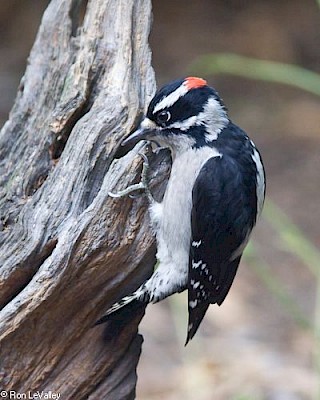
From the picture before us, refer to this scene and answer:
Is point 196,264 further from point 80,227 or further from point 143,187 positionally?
point 80,227

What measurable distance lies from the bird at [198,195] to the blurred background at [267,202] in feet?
1.55

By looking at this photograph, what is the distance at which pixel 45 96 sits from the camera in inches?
117

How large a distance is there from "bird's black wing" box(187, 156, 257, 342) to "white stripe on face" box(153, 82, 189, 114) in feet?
0.71

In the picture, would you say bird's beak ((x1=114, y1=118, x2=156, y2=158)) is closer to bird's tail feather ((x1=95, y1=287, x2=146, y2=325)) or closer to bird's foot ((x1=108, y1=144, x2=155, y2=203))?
bird's foot ((x1=108, y1=144, x2=155, y2=203))

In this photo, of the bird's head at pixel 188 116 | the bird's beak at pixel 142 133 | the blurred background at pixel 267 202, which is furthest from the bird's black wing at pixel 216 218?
the blurred background at pixel 267 202

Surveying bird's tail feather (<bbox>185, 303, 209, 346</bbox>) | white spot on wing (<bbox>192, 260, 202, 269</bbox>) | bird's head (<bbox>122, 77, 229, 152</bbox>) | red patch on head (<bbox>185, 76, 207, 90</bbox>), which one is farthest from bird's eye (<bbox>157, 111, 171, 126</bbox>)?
bird's tail feather (<bbox>185, 303, 209, 346</bbox>)

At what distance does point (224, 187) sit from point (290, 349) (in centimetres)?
232

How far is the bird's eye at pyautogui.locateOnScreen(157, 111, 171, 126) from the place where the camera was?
8.70 ft

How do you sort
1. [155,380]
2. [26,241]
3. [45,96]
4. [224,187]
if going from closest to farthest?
[26,241]
[224,187]
[45,96]
[155,380]

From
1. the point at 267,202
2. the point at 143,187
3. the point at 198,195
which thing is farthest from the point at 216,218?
the point at 267,202

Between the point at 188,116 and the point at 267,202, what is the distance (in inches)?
80.1

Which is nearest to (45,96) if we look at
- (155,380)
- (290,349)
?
(155,380)

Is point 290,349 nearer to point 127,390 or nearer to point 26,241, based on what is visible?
point 127,390

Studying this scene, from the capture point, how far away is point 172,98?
2.67 m
